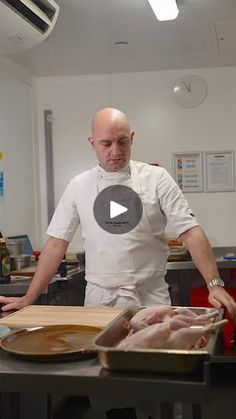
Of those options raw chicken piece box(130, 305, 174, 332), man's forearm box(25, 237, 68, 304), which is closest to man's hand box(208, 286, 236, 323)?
raw chicken piece box(130, 305, 174, 332)

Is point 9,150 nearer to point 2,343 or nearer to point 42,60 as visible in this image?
point 42,60

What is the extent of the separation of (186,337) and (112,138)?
96 centimetres

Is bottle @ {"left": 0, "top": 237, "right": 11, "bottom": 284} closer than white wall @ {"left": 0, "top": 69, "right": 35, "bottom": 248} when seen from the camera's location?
Yes

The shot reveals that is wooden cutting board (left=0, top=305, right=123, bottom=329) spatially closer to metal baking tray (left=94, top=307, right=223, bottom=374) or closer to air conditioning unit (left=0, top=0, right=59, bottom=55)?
metal baking tray (left=94, top=307, right=223, bottom=374)

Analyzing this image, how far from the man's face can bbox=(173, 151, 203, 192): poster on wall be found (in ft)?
6.00

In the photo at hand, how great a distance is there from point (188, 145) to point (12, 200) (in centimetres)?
127

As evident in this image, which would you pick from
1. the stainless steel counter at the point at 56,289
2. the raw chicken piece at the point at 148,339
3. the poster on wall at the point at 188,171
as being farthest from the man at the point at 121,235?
the poster on wall at the point at 188,171

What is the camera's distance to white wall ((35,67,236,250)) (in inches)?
141

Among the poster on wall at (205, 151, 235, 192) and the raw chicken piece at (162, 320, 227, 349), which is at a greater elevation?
the poster on wall at (205, 151, 235, 192)

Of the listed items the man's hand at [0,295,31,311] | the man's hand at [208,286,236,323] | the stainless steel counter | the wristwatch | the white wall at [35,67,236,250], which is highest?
the white wall at [35,67,236,250]

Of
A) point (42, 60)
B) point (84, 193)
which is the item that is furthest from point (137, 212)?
point (42, 60)

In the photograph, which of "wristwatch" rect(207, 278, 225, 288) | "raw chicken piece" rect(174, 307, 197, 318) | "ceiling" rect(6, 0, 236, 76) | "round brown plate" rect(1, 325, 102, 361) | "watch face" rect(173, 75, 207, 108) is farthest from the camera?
"watch face" rect(173, 75, 207, 108)

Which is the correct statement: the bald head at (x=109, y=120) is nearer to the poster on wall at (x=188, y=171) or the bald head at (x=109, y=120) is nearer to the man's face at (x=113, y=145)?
the man's face at (x=113, y=145)

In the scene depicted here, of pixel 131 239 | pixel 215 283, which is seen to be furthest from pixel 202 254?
pixel 131 239
